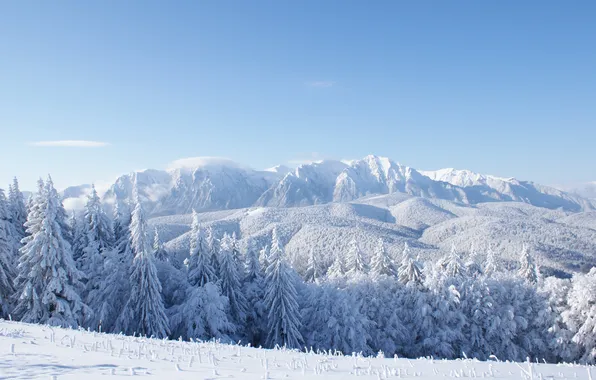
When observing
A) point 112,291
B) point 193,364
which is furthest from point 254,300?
point 193,364

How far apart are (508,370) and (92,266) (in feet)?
109

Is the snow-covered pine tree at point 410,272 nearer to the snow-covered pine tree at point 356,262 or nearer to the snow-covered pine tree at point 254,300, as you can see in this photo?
the snow-covered pine tree at point 356,262

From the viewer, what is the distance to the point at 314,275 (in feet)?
173

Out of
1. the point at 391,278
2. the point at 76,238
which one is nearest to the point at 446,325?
the point at 391,278

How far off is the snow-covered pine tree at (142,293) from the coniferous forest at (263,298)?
0.09 metres

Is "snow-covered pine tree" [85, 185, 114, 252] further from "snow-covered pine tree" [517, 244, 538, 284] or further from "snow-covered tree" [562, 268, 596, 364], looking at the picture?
"snow-covered pine tree" [517, 244, 538, 284]

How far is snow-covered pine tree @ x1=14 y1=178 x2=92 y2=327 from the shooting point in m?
25.3

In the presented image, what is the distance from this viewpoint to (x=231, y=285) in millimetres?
37406

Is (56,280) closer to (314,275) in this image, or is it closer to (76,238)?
(76,238)

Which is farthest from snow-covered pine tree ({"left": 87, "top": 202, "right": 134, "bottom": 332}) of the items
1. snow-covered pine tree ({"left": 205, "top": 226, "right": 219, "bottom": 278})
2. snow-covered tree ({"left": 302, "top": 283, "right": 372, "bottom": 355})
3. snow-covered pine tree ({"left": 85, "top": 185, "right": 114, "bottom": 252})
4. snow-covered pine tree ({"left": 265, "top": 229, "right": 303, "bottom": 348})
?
snow-covered tree ({"left": 302, "top": 283, "right": 372, "bottom": 355})

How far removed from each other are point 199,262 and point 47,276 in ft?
42.9

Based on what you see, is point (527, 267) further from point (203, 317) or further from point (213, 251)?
point (203, 317)

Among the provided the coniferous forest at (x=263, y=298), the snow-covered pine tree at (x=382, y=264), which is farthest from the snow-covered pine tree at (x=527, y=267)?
the snow-covered pine tree at (x=382, y=264)

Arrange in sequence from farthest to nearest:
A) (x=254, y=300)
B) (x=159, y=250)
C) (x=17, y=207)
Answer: (x=159, y=250)
(x=17, y=207)
(x=254, y=300)
